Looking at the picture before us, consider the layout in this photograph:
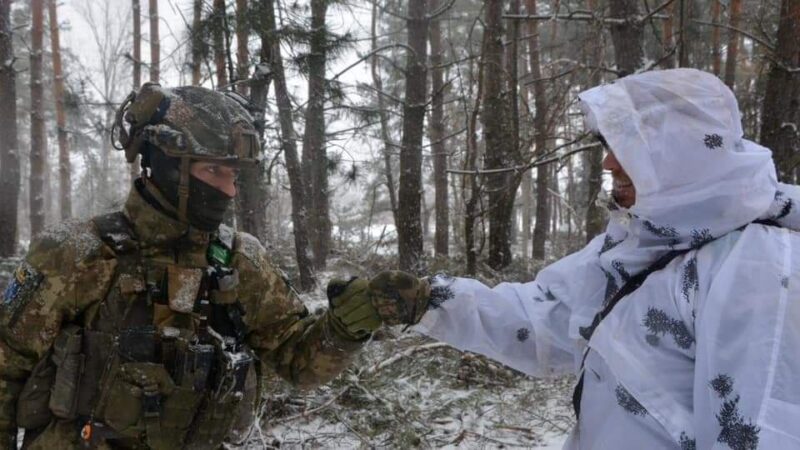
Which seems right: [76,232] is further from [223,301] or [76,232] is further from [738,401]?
[738,401]

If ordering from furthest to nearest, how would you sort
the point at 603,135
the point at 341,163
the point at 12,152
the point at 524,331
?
the point at 12,152
the point at 341,163
the point at 524,331
the point at 603,135

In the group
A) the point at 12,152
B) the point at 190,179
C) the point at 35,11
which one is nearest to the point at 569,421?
the point at 190,179

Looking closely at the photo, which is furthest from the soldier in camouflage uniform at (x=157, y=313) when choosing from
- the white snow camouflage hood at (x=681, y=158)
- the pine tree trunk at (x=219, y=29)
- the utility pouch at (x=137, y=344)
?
the pine tree trunk at (x=219, y=29)

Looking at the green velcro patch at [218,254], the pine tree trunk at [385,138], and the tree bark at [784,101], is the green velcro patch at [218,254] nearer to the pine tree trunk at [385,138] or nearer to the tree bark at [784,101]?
the tree bark at [784,101]

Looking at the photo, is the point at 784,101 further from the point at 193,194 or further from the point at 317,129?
the point at 317,129

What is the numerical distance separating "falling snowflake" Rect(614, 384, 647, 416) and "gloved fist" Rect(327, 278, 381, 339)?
0.91 meters

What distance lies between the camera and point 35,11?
14.0 metres

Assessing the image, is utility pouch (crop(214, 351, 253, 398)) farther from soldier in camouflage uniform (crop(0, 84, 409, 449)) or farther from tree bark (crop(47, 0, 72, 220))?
tree bark (crop(47, 0, 72, 220))

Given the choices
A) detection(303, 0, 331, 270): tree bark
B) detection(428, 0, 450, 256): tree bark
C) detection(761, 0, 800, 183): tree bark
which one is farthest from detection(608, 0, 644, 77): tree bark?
detection(428, 0, 450, 256): tree bark

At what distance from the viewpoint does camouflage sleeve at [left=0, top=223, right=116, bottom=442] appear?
2.03 meters

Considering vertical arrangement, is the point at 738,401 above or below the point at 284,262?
above

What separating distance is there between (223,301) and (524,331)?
1209mm

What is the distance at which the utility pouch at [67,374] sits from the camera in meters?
1.99

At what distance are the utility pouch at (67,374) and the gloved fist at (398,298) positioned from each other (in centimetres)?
109
